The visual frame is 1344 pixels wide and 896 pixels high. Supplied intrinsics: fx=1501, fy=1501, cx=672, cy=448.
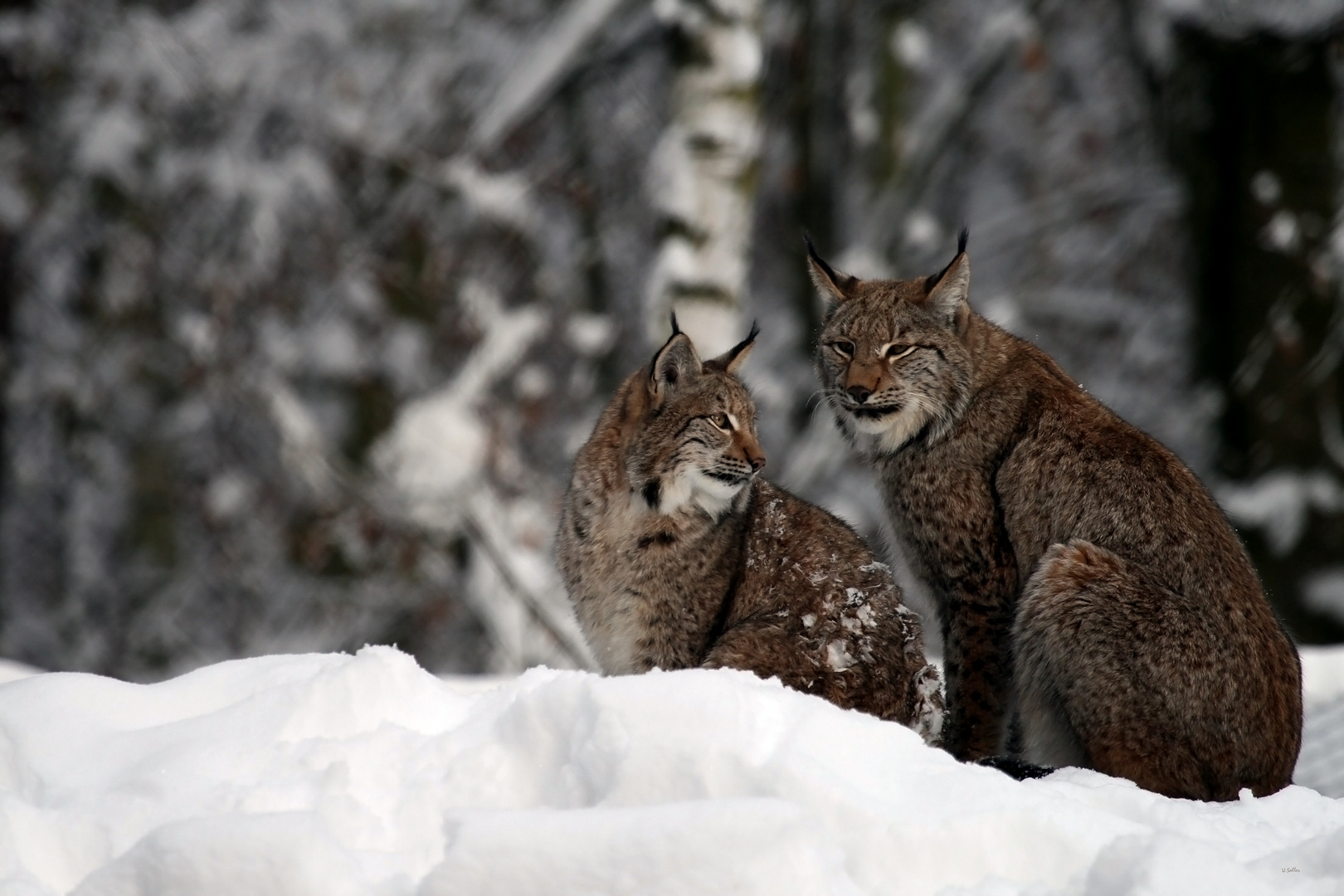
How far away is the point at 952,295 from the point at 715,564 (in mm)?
1158

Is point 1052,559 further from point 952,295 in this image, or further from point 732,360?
point 732,360

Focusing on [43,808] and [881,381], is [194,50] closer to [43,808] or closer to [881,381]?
[881,381]

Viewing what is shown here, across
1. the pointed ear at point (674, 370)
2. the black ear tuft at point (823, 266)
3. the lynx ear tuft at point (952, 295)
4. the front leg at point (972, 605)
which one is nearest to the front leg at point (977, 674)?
the front leg at point (972, 605)

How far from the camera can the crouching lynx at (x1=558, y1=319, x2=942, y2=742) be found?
13.5 feet

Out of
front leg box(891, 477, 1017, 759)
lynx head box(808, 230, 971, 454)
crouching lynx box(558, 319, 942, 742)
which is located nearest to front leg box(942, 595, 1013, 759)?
front leg box(891, 477, 1017, 759)

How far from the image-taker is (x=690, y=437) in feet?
14.5

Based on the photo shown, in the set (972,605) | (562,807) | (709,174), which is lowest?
(562,807)

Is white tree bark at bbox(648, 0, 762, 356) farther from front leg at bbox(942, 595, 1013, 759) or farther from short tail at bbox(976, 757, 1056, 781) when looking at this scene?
short tail at bbox(976, 757, 1056, 781)

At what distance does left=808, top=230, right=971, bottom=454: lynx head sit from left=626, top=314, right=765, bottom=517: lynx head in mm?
371

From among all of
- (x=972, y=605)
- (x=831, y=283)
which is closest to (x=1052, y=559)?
(x=972, y=605)

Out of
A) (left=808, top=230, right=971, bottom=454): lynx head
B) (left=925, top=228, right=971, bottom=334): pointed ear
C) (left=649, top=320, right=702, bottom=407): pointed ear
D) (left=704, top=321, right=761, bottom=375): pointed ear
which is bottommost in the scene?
(left=649, top=320, right=702, bottom=407): pointed ear

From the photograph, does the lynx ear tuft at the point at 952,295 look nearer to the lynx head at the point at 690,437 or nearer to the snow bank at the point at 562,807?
the lynx head at the point at 690,437

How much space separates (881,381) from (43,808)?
2.78 meters

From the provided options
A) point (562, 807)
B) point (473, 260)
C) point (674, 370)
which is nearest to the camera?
point (562, 807)
